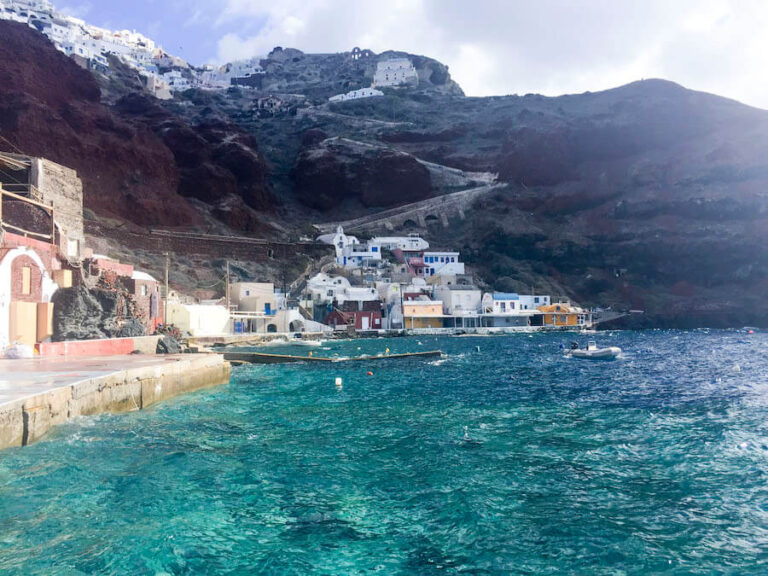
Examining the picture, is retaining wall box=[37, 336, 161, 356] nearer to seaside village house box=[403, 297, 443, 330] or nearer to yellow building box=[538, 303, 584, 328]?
seaside village house box=[403, 297, 443, 330]

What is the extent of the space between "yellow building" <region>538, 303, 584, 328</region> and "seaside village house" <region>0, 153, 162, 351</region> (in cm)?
5355

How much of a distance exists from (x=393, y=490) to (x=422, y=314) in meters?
59.2

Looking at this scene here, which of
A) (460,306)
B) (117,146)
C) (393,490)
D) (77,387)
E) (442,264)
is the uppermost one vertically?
(117,146)

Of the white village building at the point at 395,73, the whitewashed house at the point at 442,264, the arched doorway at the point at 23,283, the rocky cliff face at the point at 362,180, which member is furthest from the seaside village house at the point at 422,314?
the white village building at the point at 395,73

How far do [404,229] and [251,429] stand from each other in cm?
8688

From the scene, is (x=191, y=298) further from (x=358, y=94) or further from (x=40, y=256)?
(x=358, y=94)

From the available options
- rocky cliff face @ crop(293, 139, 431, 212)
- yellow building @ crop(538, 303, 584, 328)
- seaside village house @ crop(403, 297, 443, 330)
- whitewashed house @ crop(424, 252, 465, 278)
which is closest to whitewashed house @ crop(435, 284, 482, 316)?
seaside village house @ crop(403, 297, 443, 330)

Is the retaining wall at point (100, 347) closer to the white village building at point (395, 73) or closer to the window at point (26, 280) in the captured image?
the window at point (26, 280)

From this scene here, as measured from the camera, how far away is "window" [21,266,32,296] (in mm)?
22328

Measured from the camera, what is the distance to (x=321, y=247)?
275 ft

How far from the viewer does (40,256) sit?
23.9 m

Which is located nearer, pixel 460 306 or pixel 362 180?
pixel 460 306

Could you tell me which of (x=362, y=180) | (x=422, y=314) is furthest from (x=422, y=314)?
(x=362, y=180)

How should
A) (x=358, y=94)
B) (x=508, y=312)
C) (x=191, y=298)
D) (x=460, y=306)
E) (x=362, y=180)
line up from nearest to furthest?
(x=191, y=298) < (x=460, y=306) < (x=508, y=312) < (x=362, y=180) < (x=358, y=94)
